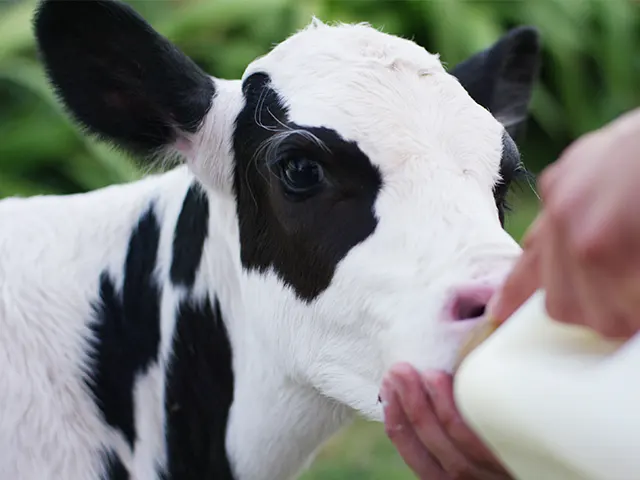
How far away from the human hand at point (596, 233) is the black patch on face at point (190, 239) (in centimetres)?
108

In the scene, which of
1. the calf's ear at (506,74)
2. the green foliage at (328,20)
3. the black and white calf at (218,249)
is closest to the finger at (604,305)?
the black and white calf at (218,249)

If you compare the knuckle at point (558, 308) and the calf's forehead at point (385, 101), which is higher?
the knuckle at point (558, 308)

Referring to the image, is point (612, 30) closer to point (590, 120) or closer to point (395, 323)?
point (590, 120)

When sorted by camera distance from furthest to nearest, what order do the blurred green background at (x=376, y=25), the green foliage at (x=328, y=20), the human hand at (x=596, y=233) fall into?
the green foliage at (x=328, y=20) < the blurred green background at (x=376, y=25) < the human hand at (x=596, y=233)

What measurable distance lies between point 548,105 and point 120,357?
5.16 meters

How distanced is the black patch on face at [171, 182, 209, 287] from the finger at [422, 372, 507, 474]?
779 mm

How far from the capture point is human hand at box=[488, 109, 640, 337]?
3.17 ft

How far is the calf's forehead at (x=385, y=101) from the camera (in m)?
1.74

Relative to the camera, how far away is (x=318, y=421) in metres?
2.04

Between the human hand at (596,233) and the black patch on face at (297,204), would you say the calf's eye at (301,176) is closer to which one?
the black patch on face at (297,204)

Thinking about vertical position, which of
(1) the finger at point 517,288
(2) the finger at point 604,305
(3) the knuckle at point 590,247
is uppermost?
(3) the knuckle at point 590,247

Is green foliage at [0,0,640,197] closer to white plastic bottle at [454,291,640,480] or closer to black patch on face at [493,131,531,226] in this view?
black patch on face at [493,131,531,226]

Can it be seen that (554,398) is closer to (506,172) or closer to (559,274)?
(559,274)

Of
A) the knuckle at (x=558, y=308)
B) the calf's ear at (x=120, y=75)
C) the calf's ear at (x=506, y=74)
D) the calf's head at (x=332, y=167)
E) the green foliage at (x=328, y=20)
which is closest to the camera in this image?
the knuckle at (x=558, y=308)
